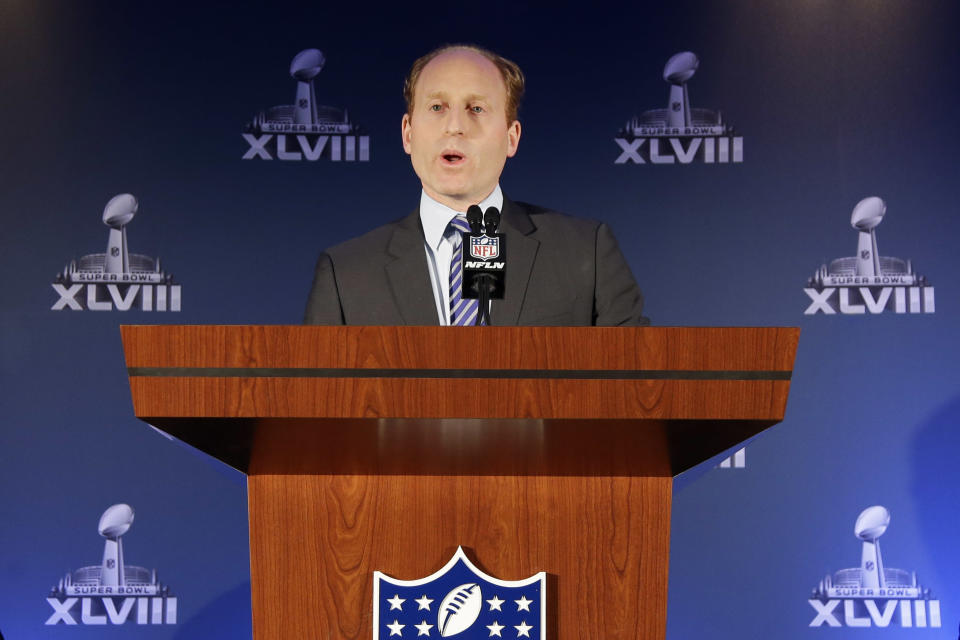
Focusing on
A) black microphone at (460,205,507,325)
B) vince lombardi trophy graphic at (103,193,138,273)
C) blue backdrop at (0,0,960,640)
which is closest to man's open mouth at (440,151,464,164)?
blue backdrop at (0,0,960,640)

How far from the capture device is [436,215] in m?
2.57

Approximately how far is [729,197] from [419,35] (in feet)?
4.43

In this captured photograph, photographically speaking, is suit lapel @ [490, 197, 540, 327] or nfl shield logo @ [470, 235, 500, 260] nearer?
nfl shield logo @ [470, 235, 500, 260]

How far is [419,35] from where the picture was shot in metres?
3.67

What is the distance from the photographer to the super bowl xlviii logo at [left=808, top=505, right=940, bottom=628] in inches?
133

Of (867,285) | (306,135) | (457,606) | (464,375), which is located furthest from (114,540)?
(867,285)

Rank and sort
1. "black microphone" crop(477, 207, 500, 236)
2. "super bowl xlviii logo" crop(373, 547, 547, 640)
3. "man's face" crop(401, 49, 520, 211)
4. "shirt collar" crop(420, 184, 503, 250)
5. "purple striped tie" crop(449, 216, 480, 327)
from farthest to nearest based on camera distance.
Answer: "man's face" crop(401, 49, 520, 211) → "shirt collar" crop(420, 184, 503, 250) → "purple striped tie" crop(449, 216, 480, 327) → "black microphone" crop(477, 207, 500, 236) → "super bowl xlviii logo" crop(373, 547, 547, 640)

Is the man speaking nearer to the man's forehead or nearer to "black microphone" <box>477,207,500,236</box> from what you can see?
A: the man's forehead

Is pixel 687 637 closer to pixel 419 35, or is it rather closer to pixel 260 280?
pixel 260 280

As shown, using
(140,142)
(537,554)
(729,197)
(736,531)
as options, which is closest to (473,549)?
(537,554)

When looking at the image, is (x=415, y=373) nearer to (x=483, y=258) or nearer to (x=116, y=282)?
(x=483, y=258)

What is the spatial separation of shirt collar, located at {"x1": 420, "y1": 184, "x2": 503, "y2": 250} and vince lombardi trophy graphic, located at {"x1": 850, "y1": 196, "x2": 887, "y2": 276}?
161cm

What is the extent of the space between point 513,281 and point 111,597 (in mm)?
2103

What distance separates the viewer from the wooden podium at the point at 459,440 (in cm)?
112
